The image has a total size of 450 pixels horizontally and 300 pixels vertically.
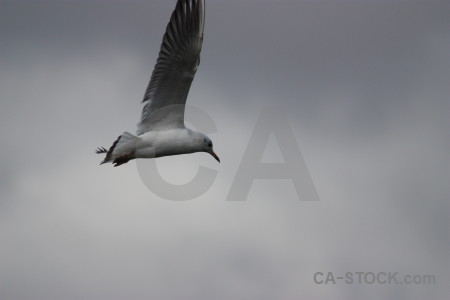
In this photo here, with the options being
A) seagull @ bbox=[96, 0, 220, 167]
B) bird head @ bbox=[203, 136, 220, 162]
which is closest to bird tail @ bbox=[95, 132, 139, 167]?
seagull @ bbox=[96, 0, 220, 167]

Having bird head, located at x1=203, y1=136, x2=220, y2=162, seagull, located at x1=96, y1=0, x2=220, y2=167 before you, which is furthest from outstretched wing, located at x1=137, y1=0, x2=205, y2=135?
bird head, located at x1=203, y1=136, x2=220, y2=162

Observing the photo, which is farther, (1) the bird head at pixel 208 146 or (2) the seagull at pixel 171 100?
(1) the bird head at pixel 208 146

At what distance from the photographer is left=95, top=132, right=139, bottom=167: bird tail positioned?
20.7 meters

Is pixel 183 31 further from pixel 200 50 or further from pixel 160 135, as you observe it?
pixel 160 135

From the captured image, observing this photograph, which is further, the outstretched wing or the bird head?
the bird head

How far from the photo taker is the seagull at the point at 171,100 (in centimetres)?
2019

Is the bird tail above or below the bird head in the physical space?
below

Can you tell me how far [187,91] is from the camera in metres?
20.8

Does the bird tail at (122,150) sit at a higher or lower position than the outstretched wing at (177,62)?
lower

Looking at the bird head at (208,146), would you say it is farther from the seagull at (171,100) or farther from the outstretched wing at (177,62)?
the outstretched wing at (177,62)

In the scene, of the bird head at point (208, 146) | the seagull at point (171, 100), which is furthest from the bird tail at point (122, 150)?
the bird head at point (208, 146)

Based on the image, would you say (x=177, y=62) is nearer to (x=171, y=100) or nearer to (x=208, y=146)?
(x=171, y=100)

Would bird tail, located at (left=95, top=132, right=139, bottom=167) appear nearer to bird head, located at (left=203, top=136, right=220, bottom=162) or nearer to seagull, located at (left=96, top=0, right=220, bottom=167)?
seagull, located at (left=96, top=0, right=220, bottom=167)

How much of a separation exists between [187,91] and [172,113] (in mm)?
575
